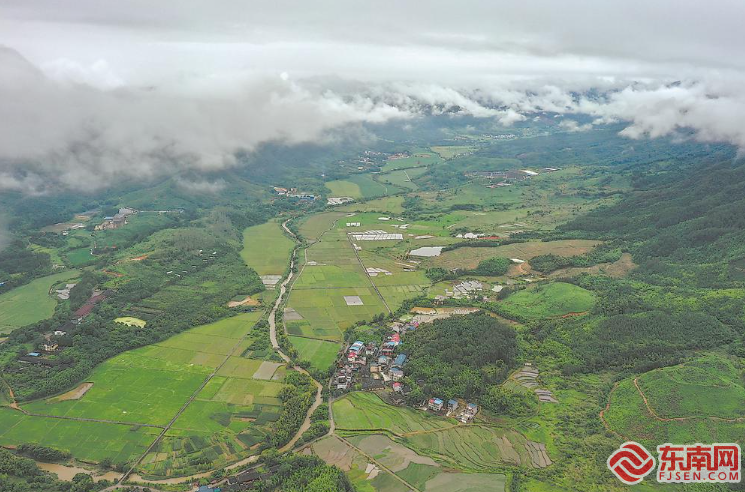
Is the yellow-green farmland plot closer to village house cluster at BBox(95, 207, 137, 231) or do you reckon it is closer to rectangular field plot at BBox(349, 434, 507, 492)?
rectangular field plot at BBox(349, 434, 507, 492)

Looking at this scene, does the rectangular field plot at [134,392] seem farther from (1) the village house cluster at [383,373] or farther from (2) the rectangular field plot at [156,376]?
(1) the village house cluster at [383,373]

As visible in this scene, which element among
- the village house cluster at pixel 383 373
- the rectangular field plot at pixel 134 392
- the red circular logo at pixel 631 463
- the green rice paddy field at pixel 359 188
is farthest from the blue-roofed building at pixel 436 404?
the green rice paddy field at pixel 359 188

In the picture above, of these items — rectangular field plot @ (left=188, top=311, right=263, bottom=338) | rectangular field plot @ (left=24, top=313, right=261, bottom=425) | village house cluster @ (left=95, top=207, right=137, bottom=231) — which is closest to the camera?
rectangular field plot @ (left=24, top=313, right=261, bottom=425)

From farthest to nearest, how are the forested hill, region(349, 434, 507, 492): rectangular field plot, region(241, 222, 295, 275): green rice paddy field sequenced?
1. region(241, 222, 295, 275): green rice paddy field
2. the forested hill
3. region(349, 434, 507, 492): rectangular field plot

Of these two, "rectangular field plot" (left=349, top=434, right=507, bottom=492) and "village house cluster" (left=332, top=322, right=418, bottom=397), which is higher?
"rectangular field plot" (left=349, top=434, right=507, bottom=492)

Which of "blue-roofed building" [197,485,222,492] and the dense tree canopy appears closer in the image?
"blue-roofed building" [197,485,222,492]

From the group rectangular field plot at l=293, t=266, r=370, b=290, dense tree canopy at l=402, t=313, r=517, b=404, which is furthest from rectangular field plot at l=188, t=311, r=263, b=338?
dense tree canopy at l=402, t=313, r=517, b=404

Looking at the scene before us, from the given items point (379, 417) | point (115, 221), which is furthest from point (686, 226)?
point (115, 221)

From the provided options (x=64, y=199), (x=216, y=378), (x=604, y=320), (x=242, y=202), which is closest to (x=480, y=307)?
(x=604, y=320)

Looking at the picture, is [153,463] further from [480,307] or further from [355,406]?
[480,307]
